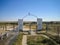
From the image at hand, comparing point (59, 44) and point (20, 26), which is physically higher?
point (20, 26)

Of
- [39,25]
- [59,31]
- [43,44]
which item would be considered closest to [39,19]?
[39,25]

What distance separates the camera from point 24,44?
9305mm

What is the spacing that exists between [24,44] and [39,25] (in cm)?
1157

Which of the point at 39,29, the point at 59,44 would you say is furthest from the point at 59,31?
the point at 39,29

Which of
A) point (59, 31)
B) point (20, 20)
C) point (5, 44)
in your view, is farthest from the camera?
point (20, 20)

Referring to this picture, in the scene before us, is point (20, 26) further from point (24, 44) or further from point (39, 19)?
point (24, 44)

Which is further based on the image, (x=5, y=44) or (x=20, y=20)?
(x=20, y=20)

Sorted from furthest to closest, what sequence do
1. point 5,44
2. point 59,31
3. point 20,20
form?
point 20,20
point 59,31
point 5,44

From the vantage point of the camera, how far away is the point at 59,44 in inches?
356

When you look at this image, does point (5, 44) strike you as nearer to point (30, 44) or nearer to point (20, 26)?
point (30, 44)

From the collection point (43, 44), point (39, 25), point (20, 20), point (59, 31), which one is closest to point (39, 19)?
point (39, 25)

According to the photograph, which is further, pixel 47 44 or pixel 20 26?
pixel 20 26

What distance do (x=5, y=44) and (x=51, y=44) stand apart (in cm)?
292

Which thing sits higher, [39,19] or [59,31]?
[39,19]
